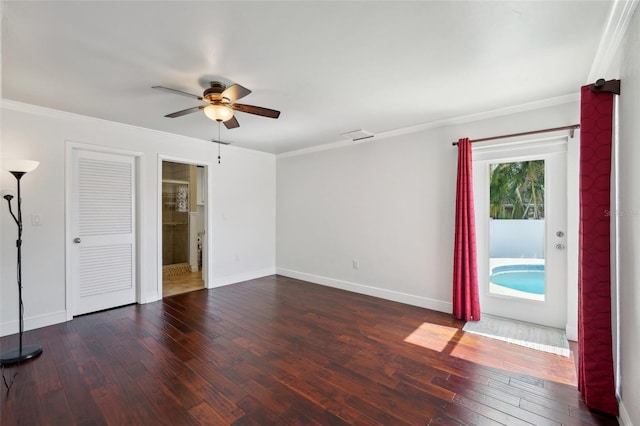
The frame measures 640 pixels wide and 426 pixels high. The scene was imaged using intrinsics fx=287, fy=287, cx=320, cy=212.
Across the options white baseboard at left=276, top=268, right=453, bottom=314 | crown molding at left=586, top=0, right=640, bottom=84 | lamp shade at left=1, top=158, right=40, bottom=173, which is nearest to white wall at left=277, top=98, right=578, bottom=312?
white baseboard at left=276, top=268, right=453, bottom=314

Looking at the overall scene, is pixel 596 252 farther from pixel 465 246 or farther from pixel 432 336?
pixel 432 336

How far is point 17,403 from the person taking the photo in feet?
6.66

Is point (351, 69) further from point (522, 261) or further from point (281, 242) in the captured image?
point (281, 242)

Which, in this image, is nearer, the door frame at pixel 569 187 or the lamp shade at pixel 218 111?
the lamp shade at pixel 218 111

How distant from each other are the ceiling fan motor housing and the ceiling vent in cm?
220

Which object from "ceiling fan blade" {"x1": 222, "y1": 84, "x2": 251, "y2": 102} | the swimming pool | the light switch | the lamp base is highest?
"ceiling fan blade" {"x1": 222, "y1": 84, "x2": 251, "y2": 102}

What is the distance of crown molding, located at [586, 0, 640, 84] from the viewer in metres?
1.66

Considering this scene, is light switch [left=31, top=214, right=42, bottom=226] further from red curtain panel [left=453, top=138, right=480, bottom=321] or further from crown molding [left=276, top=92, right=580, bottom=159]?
red curtain panel [left=453, top=138, right=480, bottom=321]

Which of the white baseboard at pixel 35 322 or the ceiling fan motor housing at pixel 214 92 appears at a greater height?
the ceiling fan motor housing at pixel 214 92

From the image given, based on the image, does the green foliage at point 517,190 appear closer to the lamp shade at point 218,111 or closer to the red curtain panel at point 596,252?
the red curtain panel at point 596,252

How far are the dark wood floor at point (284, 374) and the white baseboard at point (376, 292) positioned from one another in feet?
0.74

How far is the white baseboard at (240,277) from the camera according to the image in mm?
5086

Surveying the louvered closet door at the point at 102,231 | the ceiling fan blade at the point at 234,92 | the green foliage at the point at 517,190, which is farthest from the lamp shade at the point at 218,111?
the green foliage at the point at 517,190

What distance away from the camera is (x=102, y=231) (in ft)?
12.8
